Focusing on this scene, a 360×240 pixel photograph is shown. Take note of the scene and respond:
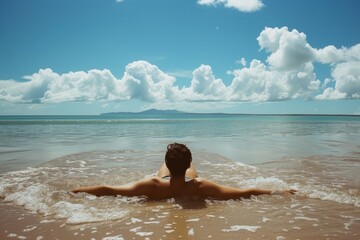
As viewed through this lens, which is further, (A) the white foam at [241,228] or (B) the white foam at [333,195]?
(B) the white foam at [333,195]

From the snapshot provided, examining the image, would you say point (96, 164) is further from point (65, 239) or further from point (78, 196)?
point (65, 239)

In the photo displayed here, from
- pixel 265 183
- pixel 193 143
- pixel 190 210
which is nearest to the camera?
pixel 190 210

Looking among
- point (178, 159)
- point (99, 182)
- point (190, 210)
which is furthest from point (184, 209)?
point (99, 182)

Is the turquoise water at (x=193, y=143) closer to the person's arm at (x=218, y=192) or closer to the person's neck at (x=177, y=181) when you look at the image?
the person's arm at (x=218, y=192)

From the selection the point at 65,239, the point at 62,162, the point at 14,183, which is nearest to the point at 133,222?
the point at 65,239

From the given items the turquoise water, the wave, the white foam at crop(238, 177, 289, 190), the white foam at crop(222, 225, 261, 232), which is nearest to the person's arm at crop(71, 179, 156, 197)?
the wave

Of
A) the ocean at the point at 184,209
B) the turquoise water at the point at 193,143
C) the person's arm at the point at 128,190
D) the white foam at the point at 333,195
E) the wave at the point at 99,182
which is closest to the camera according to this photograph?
the ocean at the point at 184,209

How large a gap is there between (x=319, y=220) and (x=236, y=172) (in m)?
4.18

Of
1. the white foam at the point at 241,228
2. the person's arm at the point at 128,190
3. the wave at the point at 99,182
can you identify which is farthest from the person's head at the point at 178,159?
the white foam at the point at 241,228

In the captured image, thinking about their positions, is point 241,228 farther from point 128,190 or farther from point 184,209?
point 128,190

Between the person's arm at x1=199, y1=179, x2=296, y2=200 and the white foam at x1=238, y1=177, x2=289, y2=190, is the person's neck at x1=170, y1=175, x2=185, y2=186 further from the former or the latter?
the white foam at x1=238, y1=177, x2=289, y2=190

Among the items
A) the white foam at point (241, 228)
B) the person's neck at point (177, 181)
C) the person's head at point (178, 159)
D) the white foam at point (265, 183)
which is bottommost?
the white foam at point (265, 183)

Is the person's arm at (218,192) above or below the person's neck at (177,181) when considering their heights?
below

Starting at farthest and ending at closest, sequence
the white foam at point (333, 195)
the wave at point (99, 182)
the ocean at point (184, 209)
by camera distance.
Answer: the white foam at point (333, 195), the wave at point (99, 182), the ocean at point (184, 209)
